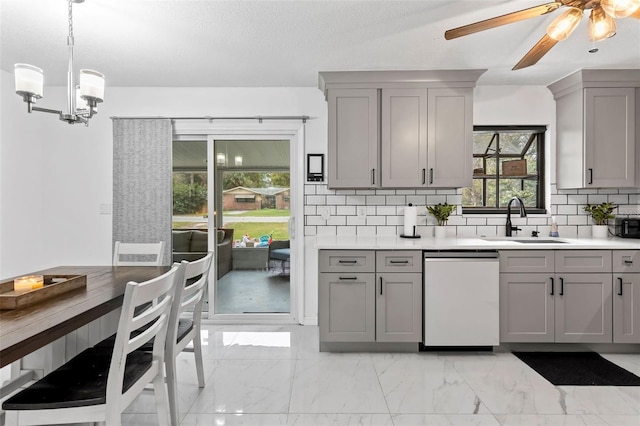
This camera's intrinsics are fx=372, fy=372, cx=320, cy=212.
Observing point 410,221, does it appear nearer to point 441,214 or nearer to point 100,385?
point 441,214

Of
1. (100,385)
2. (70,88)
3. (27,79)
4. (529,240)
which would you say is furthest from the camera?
(529,240)

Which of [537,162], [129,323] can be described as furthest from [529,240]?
[129,323]

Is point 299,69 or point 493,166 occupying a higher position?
point 299,69

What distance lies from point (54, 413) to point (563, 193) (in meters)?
4.13

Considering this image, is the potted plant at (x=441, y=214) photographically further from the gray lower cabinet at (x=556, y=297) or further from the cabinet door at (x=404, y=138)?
the gray lower cabinet at (x=556, y=297)

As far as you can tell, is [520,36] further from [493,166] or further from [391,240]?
[391,240]

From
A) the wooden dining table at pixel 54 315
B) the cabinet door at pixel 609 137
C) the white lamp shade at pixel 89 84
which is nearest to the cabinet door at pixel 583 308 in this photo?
the cabinet door at pixel 609 137

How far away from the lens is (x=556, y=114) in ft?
11.8

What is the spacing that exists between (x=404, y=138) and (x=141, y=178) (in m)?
2.54

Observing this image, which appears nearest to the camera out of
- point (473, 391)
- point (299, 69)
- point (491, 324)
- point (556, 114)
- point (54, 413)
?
point (54, 413)

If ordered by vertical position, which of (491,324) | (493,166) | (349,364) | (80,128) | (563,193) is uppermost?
(80,128)

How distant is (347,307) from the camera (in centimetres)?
299

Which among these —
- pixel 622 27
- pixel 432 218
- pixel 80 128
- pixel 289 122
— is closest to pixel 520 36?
pixel 622 27

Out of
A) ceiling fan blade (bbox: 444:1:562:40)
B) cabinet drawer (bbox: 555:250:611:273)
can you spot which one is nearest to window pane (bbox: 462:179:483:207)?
cabinet drawer (bbox: 555:250:611:273)
